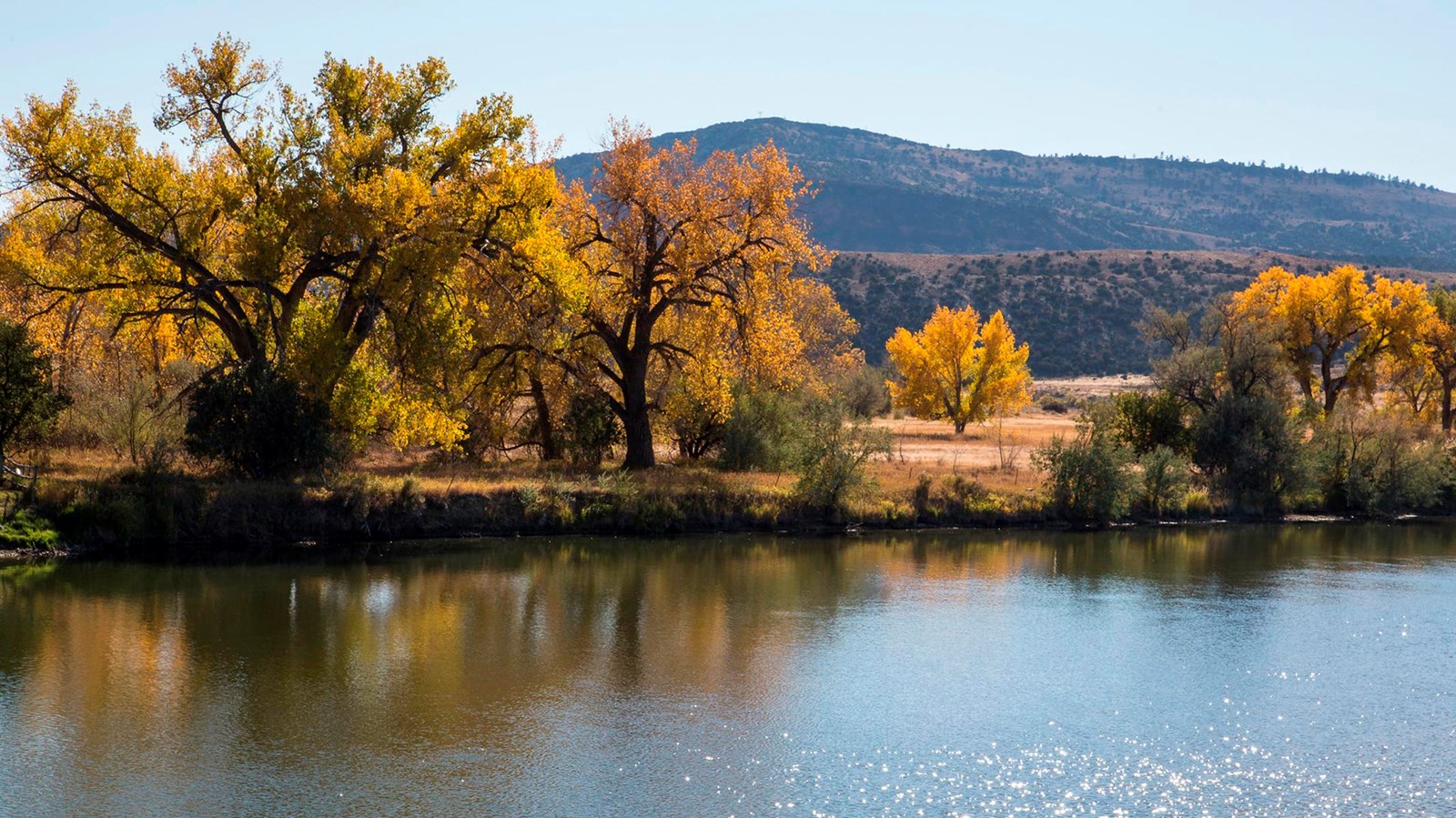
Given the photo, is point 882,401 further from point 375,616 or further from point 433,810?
point 433,810

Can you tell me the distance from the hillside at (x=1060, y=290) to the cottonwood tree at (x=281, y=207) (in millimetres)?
72574

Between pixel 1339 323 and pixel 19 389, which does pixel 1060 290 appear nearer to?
pixel 1339 323

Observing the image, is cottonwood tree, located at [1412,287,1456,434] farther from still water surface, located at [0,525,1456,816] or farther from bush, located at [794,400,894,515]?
bush, located at [794,400,894,515]

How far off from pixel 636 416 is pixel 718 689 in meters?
19.1

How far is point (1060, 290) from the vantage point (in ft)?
374

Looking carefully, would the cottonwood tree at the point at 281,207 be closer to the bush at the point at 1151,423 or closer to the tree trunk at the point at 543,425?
the tree trunk at the point at 543,425

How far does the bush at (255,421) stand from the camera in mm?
29922

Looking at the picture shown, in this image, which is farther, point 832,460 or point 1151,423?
point 1151,423

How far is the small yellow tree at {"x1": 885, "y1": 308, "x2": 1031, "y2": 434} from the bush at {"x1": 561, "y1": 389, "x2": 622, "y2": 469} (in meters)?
30.9

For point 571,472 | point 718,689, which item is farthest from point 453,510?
point 718,689

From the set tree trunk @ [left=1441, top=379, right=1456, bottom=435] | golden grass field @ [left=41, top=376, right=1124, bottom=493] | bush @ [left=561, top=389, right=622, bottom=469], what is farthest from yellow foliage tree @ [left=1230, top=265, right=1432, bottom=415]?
bush @ [left=561, top=389, right=622, bottom=469]

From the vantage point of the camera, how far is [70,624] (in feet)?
69.8

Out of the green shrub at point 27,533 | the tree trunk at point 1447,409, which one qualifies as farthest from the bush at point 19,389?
the tree trunk at point 1447,409

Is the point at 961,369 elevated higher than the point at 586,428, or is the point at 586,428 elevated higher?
the point at 961,369
